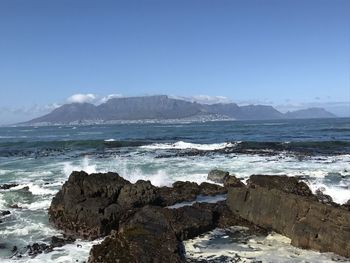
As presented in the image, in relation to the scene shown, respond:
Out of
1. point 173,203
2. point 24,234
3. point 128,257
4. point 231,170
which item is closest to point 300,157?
point 231,170

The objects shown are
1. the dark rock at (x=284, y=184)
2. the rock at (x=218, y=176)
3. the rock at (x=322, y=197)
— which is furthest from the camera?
the rock at (x=218, y=176)

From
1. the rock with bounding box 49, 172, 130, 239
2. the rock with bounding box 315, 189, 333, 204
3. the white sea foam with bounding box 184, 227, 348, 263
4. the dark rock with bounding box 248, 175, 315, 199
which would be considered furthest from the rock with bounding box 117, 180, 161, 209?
the rock with bounding box 315, 189, 333, 204

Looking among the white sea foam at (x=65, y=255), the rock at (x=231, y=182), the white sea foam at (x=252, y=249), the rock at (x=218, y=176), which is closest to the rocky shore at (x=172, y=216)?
the white sea foam at (x=252, y=249)

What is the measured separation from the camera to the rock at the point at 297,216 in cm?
1499

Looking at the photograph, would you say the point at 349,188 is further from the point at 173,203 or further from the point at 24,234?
the point at 24,234

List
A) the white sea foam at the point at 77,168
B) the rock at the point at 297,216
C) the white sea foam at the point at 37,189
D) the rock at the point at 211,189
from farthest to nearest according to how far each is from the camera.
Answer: the white sea foam at the point at 77,168
the white sea foam at the point at 37,189
the rock at the point at 211,189
the rock at the point at 297,216

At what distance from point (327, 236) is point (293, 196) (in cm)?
264

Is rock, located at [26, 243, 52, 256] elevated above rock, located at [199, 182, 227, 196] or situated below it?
below

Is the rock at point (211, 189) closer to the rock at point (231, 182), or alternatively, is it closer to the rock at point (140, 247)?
the rock at point (231, 182)

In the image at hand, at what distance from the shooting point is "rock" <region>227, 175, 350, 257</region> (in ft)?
49.2

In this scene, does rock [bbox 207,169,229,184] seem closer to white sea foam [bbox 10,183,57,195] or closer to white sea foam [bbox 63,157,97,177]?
white sea foam [bbox 10,183,57,195]

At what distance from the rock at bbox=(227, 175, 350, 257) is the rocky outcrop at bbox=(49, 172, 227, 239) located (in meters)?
3.89

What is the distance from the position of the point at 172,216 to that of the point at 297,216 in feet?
15.1

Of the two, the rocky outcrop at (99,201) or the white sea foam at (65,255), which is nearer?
the white sea foam at (65,255)
